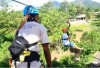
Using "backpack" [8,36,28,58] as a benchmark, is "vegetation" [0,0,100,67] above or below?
below

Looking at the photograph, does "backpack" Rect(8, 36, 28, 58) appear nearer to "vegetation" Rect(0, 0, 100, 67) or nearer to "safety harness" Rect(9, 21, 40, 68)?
"safety harness" Rect(9, 21, 40, 68)

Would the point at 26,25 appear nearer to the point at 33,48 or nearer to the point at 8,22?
the point at 33,48

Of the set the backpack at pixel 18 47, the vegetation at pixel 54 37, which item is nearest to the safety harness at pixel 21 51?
the backpack at pixel 18 47

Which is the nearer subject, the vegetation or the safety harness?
the safety harness

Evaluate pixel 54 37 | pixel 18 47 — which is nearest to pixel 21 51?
pixel 18 47

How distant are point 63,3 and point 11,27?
84.6 meters

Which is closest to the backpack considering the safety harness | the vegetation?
the safety harness

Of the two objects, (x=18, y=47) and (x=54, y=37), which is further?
(x=54, y=37)

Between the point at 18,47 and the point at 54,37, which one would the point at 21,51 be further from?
the point at 54,37

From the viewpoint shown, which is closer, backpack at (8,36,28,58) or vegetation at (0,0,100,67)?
backpack at (8,36,28,58)

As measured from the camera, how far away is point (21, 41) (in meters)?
2.12

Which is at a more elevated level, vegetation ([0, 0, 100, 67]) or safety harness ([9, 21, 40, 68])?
safety harness ([9, 21, 40, 68])

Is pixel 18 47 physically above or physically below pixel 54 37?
above

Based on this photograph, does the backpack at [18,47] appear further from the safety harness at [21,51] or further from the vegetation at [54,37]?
the vegetation at [54,37]
